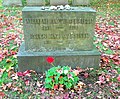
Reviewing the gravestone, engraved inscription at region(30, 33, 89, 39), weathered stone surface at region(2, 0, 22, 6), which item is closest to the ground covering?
the gravestone

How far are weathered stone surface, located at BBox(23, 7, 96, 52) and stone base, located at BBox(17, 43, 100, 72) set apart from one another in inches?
5.8

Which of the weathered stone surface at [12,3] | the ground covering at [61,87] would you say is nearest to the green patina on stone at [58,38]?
the ground covering at [61,87]

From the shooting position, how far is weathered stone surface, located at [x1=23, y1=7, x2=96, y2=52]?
150 inches

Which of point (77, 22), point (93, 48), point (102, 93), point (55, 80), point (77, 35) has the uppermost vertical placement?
point (77, 22)

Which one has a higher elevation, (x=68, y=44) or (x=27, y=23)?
(x=27, y=23)

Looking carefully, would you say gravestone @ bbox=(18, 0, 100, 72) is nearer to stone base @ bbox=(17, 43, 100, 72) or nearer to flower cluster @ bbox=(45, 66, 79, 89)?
stone base @ bbox=(17, 43, 100, 72)

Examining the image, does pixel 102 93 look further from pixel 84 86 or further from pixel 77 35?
pixel 77 35

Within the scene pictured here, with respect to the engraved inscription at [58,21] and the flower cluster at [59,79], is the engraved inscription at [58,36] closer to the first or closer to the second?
the engraved inscription at [58,21]

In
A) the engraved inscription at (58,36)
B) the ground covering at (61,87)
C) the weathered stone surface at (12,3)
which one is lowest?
the ground covering at (61,87)

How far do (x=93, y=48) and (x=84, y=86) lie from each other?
0.93 m

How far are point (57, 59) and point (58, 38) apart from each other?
0.42 metres

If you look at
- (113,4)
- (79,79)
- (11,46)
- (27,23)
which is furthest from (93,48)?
(113,4)

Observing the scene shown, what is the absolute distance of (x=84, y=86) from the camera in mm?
3672

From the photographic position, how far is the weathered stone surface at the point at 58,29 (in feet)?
12.5
